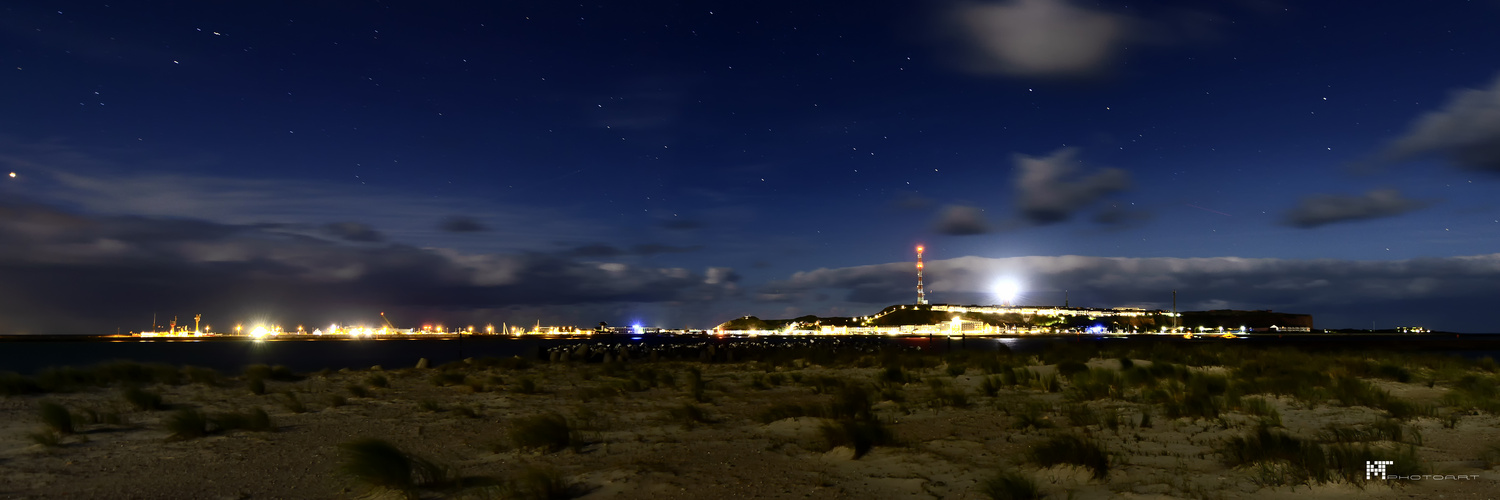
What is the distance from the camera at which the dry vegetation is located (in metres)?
8.30

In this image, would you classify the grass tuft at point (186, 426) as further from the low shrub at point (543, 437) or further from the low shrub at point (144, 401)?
the low shrub at point (543, 437)

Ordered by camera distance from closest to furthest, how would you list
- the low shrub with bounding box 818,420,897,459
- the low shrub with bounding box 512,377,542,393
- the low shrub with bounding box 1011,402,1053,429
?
the low shrub with bounding box 818,420,897,459, the low shrub with bounding box 1011,402,1053,429, the low shrub with bounding box 512,377,542,393

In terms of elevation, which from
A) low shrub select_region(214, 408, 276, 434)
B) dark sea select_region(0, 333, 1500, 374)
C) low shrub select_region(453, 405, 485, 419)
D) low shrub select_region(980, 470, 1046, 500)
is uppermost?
low shrub select_region(980, 470, 1046, 500)

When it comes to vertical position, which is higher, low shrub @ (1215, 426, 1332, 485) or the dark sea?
low shrub @ (1215, 426, 1332, 485)

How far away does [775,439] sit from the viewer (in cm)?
1199

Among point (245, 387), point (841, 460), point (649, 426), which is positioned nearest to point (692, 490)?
point (841, 460)

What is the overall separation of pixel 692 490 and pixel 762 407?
7831 mm

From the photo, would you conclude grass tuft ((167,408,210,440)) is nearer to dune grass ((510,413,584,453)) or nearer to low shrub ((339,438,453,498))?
low shrub ((339,438,453,498))

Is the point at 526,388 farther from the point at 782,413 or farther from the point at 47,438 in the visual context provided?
the point at 47,438

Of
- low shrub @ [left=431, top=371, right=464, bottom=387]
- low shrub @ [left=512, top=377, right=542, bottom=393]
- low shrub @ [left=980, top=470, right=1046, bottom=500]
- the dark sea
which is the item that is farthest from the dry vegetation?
the dark sea

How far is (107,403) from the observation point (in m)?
16.3

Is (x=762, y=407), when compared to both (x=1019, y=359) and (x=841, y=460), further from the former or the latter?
(x=1019, y=359)

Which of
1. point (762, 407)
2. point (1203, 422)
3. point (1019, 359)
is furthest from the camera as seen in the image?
point (1019, 359)

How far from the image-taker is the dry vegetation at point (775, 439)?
8305 millimetres
